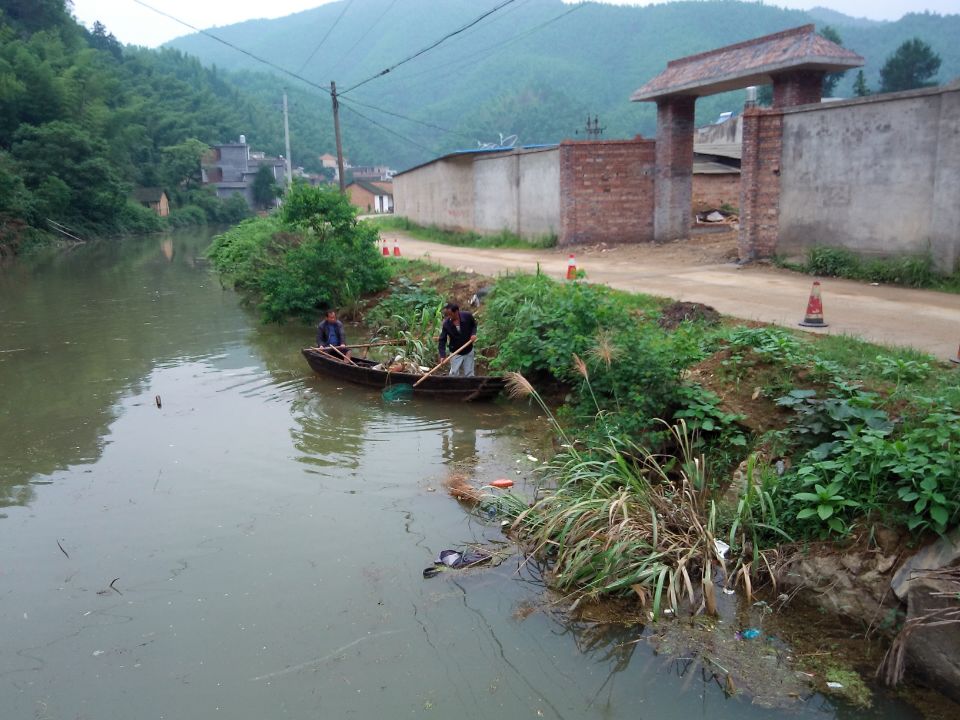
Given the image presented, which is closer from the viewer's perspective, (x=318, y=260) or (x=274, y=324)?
(x=318, y=260)

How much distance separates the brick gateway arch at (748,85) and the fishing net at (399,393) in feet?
28.5

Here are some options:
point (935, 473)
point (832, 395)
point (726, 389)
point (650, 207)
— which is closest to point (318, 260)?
point (650, 207)

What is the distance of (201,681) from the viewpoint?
527 centimetres

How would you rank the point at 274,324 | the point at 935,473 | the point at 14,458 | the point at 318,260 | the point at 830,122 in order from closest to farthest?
the point at 935,473 < the point at 14,458 < the point at 830,122 < the point at 318,260 < the point at 274,324

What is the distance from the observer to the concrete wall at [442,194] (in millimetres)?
29609

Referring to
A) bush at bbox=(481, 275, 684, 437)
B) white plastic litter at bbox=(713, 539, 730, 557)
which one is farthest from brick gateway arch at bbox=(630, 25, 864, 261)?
white plastic litter at bbox=(713, 539, 730, 557)

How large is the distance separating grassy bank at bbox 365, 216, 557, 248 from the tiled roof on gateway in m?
4.97

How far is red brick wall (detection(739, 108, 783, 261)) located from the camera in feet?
51.5

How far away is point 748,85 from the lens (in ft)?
62.3

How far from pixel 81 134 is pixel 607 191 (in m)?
38.0

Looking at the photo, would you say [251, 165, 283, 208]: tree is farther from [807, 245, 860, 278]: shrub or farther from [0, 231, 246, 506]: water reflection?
[807, 245, 860, 278]: shrub

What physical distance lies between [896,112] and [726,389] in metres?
8.25

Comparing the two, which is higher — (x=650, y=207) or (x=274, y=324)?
(x=650, y=207)

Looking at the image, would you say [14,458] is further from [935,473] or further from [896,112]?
[896,112]
